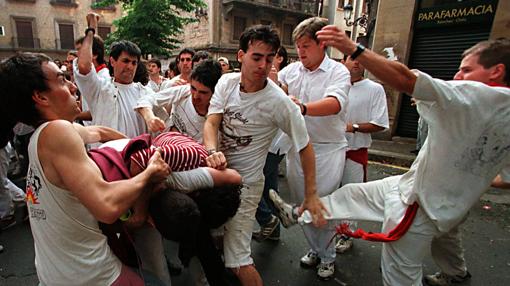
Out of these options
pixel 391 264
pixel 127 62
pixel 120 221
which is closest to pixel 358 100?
pixel 391 264

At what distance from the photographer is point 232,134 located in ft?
6.81

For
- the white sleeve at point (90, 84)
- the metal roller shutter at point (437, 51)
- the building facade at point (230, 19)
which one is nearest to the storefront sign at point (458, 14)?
the metal roller shutter at point (437, 51)

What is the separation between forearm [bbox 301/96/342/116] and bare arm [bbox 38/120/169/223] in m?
1.39

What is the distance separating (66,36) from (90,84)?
27333 millimetres

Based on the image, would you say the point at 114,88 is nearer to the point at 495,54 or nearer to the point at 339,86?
the point at 339,86

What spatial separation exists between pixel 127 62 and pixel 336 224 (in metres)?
2.47

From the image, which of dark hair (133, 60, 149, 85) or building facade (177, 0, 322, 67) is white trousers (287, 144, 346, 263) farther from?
building facade (177, 0, 322, 67)

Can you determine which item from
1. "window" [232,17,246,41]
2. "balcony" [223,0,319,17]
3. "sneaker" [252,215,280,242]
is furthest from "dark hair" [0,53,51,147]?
"window" [232,17,246,41]

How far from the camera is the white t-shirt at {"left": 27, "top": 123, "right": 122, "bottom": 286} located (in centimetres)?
125

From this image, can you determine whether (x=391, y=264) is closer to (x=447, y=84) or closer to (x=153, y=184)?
(x=447, y=84)

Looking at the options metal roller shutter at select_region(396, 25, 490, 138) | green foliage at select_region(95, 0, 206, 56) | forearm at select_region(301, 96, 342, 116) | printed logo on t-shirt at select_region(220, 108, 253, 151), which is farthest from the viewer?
green foliage at select_region(95, 0, 206, 56)

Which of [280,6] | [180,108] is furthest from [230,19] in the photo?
[180,108]

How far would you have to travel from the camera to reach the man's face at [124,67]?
9.20 ft

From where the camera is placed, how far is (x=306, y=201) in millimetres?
2045
